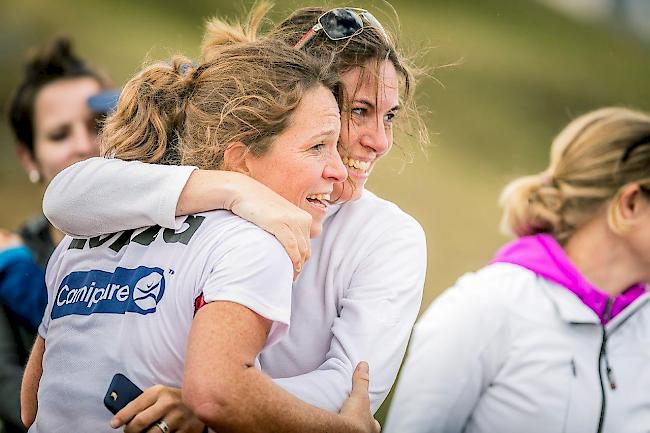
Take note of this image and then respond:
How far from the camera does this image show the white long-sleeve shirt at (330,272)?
1.95 meters

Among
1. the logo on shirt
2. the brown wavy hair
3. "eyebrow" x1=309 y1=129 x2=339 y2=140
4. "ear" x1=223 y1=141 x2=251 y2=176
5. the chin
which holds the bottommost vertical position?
the logo on shirt

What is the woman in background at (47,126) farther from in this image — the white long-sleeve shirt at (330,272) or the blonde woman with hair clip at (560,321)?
the blonde woman with hair clip at (560,321)

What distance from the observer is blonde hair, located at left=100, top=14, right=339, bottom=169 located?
6.66 feet

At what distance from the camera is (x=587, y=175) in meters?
2.88

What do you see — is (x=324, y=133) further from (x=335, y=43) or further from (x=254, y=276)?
(x=254, y=276)

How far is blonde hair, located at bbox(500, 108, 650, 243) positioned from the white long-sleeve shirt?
2.45 ft

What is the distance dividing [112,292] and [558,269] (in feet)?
4.53

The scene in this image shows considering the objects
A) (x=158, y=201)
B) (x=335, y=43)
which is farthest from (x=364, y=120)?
(x=158, y=201)

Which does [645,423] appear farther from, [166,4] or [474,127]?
[166,4]

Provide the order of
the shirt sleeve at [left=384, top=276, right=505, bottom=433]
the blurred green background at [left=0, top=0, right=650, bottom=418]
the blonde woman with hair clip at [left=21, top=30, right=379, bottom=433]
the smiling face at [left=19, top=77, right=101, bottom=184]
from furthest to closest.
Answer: the blurred green background at [left=0, top=0, right=650, bottom=418]
the smiling face at [left=19, top=77, right=101, bottom=184]
the shirt sleeve at [left=384, top=276, right=505, bottom=433]
the blonde woman with hair clip at [left=21, top=30, right=379, bottom=433]

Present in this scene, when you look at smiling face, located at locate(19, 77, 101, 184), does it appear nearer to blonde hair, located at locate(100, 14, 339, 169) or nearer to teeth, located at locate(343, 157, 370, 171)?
blonde hair, located at locate(100, 14, 339, 169)

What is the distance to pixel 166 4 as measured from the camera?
7535 millimetres

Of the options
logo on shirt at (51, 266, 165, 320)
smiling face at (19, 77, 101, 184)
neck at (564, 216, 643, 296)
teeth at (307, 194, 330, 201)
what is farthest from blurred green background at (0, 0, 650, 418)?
logo on shirt at (51, 266, 165, 320)

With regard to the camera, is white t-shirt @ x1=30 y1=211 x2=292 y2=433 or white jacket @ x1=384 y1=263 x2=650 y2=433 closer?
white t-shirt @ x1=30 y1=211 x2=292 y2=433
